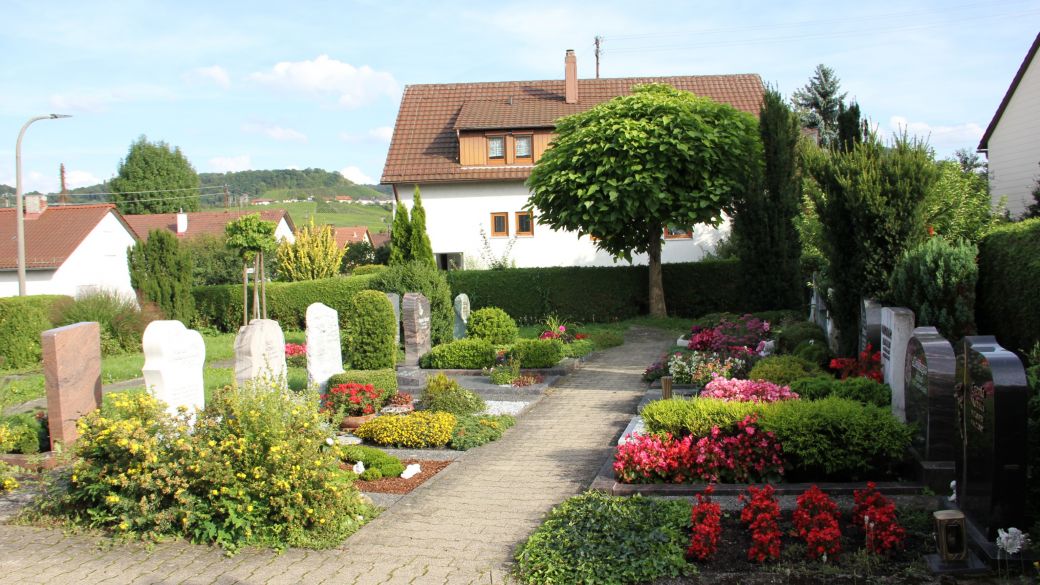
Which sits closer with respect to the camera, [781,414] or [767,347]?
[781,414]

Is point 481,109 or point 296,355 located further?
point 481,109

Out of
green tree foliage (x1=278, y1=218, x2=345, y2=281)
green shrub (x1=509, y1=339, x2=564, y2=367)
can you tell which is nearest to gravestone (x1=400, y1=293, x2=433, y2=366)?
green shrub (x1=509, y1=339, x2=564, y2=367)

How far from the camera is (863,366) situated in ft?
36.3

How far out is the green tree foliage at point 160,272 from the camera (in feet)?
83.5

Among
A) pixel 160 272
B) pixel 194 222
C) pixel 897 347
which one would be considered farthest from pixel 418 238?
pixel 194 222

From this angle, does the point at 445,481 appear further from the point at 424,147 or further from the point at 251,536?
the point at 424,147

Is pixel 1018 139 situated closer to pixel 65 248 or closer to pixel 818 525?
pixel 818 525

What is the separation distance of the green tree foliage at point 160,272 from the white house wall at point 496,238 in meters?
9.51

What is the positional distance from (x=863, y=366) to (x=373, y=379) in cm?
710

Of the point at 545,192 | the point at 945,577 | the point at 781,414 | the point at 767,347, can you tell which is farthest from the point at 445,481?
the point at 545,192

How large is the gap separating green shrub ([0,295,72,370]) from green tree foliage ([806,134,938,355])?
18826mm

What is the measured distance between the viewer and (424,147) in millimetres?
33094

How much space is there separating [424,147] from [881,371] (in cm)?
2517

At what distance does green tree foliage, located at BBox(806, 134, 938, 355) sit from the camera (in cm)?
1159
